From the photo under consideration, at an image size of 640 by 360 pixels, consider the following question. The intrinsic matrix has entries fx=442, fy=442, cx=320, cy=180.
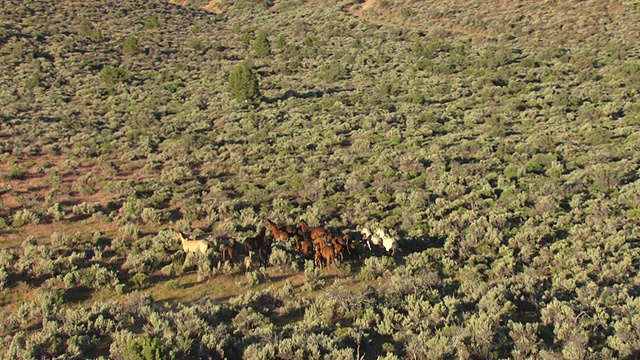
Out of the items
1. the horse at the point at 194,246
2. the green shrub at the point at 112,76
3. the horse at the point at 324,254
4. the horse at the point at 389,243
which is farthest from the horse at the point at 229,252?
the green shrub at the point at 112,76

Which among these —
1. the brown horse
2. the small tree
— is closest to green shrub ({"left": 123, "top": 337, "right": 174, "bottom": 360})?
the brown horse

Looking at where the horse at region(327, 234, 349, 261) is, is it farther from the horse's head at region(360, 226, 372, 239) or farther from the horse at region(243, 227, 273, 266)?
the horse at region(243, 227, 273, 266)

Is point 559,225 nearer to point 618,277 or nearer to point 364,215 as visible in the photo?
point 618,277

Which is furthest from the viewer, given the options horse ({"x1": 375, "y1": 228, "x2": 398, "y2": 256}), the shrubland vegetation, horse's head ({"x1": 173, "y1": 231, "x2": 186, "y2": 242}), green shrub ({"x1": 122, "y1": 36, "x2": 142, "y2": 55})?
green shrub ({"x1": 122, "y1": 36, "x2": 142, "y2": 55})

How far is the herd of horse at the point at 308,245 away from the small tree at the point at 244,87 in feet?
62.7

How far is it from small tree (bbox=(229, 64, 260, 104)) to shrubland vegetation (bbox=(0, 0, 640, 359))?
15 centimetres

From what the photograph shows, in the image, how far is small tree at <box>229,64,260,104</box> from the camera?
3150 centimetres

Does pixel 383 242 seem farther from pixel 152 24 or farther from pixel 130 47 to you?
pixel 152 24

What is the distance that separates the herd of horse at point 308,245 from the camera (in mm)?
12500

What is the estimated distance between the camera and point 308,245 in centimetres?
1295

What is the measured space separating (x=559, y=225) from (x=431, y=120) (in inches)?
560

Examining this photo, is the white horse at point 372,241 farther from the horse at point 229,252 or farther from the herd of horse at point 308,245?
the horse at point 229,252

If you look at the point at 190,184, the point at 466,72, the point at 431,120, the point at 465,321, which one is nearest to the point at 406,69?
the point at 466,72

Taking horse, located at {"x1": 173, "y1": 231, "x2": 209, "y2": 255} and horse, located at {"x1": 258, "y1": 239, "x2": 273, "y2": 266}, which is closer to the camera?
horse, located at {"x1": 258, "y1": 239, "x2": 273, "y2": 266}
